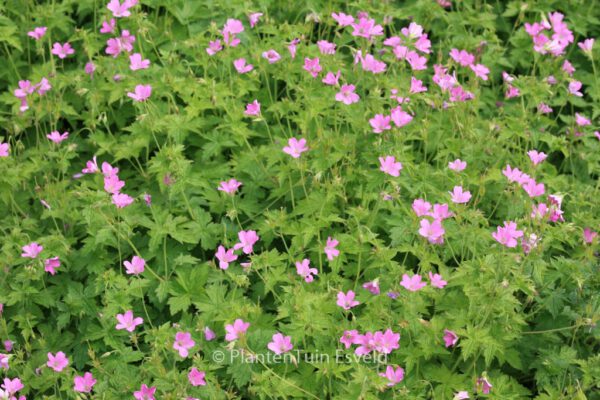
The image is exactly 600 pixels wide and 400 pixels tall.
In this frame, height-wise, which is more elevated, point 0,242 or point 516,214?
point 516,214

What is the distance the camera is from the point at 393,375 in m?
3.40

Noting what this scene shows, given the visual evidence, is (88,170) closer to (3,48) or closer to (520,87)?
(3,48)

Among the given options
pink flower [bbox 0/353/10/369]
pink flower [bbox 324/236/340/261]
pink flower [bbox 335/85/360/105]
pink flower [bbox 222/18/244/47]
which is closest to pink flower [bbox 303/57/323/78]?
pink flower [bbox 335/85/360/105]

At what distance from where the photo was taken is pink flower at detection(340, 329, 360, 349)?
136 inches

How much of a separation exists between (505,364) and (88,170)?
2.31 meters

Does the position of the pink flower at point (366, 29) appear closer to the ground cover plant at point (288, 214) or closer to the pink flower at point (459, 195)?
the ground cover plant at point (288, 214)

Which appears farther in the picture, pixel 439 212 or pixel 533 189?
pixel 533 189

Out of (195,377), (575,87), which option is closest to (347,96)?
(575,87)

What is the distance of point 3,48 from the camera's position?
17.9 feet

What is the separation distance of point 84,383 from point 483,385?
5.64 ft

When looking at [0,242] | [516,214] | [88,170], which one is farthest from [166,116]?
[516,214]

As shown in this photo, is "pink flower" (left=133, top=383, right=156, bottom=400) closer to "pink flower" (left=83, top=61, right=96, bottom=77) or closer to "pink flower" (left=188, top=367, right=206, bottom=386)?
"pink flower" (left=188, top=367, right=206, bottom=386)

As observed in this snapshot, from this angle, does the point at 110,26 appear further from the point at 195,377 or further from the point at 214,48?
the point at 195,377

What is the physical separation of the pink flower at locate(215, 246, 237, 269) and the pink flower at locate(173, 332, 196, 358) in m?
0.40
